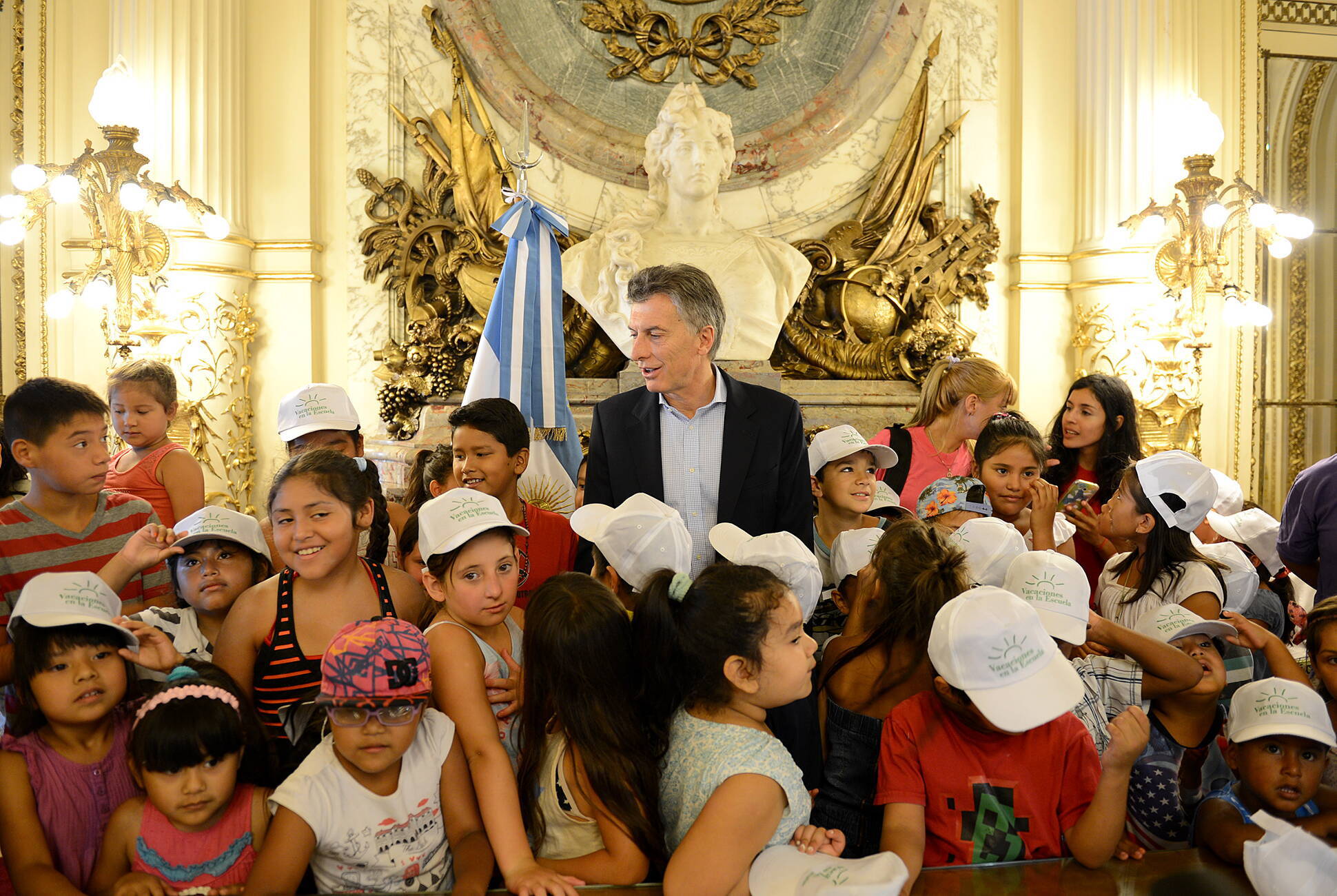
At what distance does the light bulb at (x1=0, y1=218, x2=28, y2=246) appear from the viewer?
15.7 ft

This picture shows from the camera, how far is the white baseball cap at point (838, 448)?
10.1 ft

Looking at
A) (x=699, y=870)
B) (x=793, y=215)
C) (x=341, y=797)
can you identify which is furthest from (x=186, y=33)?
(x=699, y=870)

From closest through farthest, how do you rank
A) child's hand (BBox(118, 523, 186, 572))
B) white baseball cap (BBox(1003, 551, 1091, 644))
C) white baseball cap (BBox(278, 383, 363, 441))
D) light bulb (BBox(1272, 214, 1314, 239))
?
white baseball cap (BBox(1003, 551, 1091, 644))
child's hand (BBox(118, 523, 186, 572))
white baseball cap (BBox(278, 383, 363, 441))
light bulb (BBox(1272, 214, 1314, 239))

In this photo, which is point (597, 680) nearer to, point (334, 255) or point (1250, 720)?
point (1250, 720)

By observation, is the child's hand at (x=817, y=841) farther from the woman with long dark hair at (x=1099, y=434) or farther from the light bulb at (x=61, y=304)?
the light bulb at (x=61, y=304)

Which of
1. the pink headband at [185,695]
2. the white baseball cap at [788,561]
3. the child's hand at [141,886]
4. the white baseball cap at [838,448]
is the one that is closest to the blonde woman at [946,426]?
the white baseball cap at [838,448]

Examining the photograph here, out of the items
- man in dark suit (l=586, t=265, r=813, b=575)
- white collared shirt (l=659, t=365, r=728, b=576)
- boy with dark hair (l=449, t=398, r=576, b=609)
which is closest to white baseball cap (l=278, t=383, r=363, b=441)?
boy with dark hair (l=449, t=398, r=576, b=609)

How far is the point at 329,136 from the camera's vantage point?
6.30 m

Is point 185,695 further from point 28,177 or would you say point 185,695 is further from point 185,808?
point 28,177

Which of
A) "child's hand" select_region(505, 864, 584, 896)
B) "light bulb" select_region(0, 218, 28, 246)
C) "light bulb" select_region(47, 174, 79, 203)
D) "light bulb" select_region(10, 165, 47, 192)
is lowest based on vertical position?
"child's hand" select_region(505, 864, 584, 896)

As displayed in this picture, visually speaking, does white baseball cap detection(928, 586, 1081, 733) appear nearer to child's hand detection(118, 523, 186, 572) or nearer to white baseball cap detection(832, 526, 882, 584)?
white baseball cap detection(832, 526, 882, 584)

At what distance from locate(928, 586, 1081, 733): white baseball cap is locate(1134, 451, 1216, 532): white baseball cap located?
955 millimetres

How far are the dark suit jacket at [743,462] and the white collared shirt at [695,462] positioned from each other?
0.03 m

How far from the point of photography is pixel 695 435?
2.84 m
